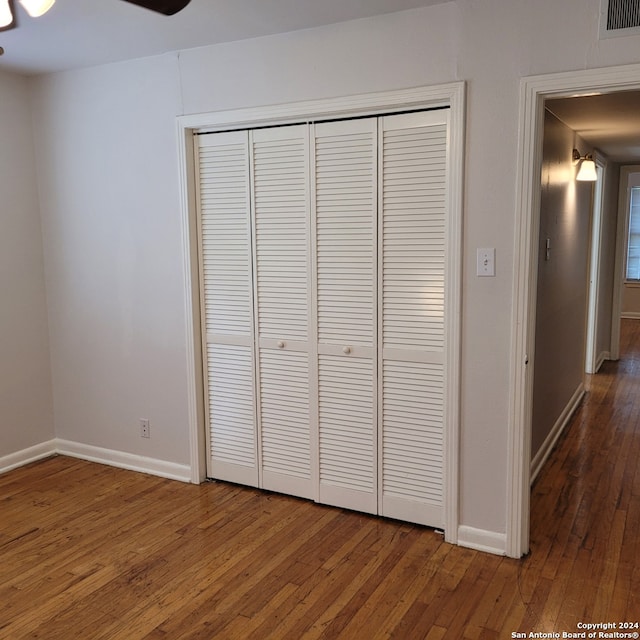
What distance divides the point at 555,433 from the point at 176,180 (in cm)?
300

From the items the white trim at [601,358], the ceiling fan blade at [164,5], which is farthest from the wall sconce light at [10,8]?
the white trim at [601,358]

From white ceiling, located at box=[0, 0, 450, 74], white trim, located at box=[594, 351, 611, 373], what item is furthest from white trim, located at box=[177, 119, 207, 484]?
white trim, located at box=[594, 351, 611, 373]

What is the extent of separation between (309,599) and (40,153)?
3.09 metres

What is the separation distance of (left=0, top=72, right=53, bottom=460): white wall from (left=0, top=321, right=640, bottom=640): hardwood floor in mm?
425

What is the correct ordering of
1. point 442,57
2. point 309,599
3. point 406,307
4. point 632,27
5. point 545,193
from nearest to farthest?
point 632,27
point 309,599
point 442,57
point 406,307
point 545,193

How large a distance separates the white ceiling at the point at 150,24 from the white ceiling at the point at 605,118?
124 cm

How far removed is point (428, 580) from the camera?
2.63 meters

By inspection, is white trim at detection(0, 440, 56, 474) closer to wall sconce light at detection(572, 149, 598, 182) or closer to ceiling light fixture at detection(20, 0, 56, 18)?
ceiling light fixture at detection(20, 0, 56, 18)

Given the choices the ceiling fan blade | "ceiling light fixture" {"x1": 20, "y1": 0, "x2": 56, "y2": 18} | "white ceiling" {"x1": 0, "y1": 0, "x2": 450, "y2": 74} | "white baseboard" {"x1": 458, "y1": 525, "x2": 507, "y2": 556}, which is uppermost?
"white ceiling" {"x1": 0, "y1": 0, "x2": 450, "y2": 74}

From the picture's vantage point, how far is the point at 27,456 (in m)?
4.03

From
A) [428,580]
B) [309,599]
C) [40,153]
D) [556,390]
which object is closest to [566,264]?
[556,390]

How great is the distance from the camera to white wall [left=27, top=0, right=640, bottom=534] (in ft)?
8.63

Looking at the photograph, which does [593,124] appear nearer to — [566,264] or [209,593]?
[566,264]

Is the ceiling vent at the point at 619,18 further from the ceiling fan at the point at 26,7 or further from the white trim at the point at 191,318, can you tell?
the white trim at the point at 191,318
